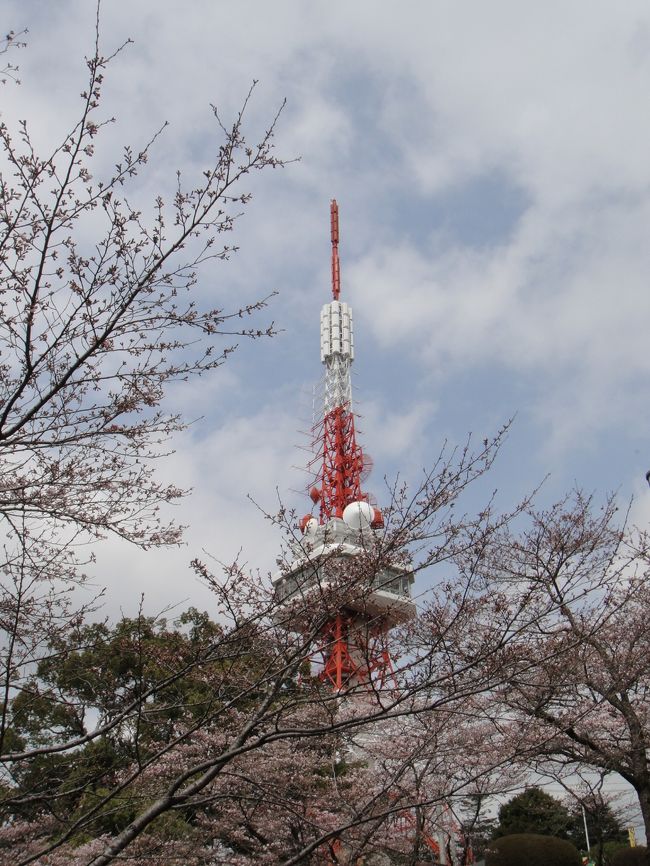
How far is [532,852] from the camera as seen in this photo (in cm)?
1231

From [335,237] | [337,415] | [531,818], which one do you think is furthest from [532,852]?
[335,237]

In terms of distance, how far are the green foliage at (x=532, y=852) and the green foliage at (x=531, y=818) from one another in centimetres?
1434

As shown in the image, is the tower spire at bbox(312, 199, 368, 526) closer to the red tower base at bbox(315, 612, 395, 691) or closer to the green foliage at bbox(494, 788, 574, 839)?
the green foliage at bbox(494, 788, 574, 839)

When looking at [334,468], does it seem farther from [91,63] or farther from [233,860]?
[91,63]

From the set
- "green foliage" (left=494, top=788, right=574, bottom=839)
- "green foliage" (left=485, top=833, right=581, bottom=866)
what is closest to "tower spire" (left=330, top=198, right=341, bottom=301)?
"green foliage" (left=494, top=788, right=574, bottom=839)

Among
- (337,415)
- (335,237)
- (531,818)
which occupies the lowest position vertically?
(531,818)

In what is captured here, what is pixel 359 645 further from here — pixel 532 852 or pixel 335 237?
pixel 335 237

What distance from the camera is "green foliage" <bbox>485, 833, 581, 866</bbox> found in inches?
482

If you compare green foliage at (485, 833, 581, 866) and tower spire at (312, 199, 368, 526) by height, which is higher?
tower spire at (312, 199, 368, 526)

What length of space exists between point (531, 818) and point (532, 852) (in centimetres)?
1611

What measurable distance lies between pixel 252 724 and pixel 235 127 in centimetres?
340

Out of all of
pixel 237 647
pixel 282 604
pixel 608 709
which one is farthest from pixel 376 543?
pixel 608 709

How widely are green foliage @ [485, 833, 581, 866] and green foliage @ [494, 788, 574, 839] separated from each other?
14340 millimetres

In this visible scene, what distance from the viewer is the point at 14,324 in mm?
4461
